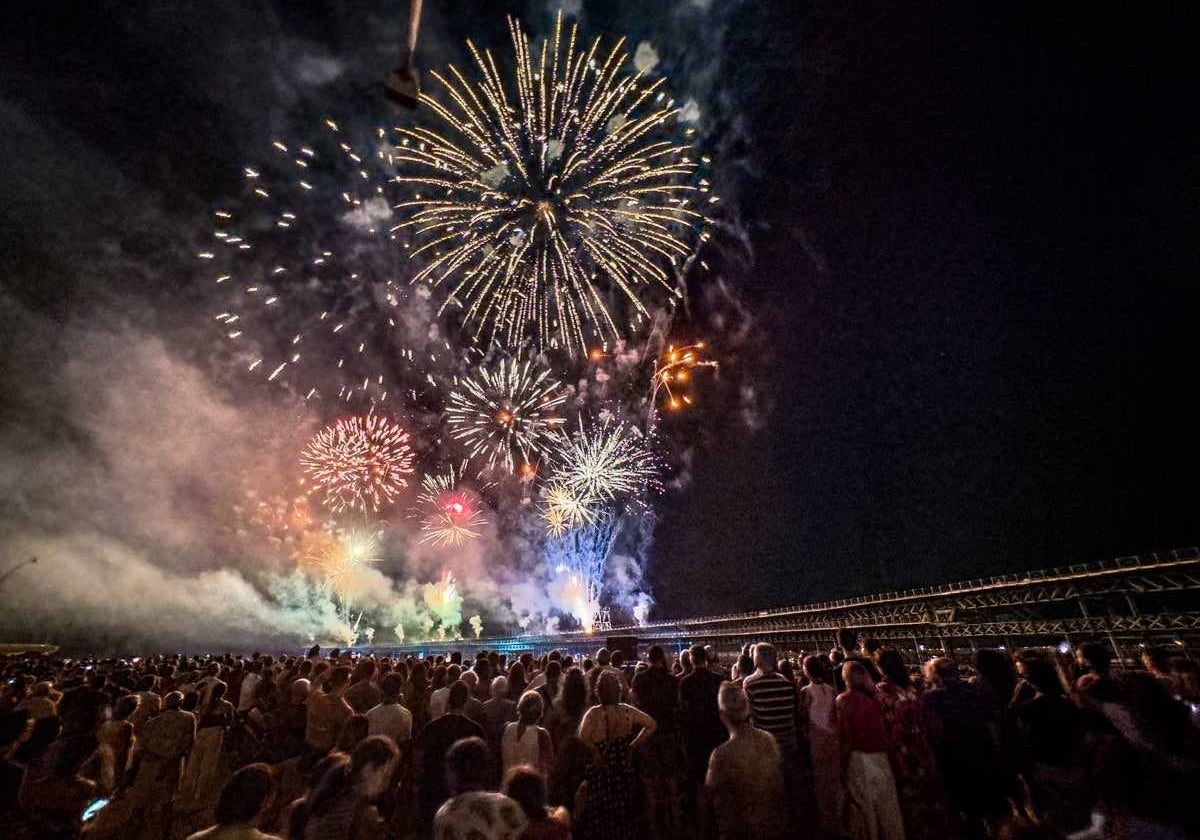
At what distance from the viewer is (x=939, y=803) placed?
186 inches

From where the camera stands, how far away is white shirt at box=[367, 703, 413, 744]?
6.39m

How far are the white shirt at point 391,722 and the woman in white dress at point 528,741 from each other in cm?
164

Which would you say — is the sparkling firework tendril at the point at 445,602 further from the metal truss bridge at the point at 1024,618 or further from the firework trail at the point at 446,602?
the metal truss bridge at the point at 1024,618

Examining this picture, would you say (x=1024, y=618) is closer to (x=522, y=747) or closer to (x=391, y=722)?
(x=522, y=747)

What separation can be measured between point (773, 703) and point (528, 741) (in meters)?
2.87

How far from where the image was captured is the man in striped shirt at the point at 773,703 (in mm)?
5541

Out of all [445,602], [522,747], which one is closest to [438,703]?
[522,747]

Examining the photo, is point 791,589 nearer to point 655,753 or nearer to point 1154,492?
point 1154,492

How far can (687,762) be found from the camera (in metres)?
5.88

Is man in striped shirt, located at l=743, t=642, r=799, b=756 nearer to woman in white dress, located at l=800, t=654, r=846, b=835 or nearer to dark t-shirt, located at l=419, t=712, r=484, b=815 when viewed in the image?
woman in white dress, located at l=800, t=654, r=846, b=835

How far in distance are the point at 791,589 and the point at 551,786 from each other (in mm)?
47399

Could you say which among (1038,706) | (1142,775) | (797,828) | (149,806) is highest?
(1038,706)

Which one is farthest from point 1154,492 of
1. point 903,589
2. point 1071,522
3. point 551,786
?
point 551,786

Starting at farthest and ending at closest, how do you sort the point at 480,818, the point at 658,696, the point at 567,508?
1. the point at 567,508
2. the point at 658,696
3. the point at 480,818
